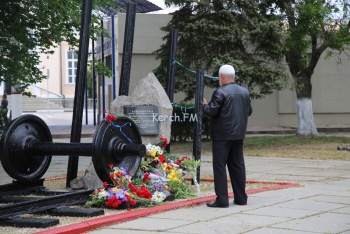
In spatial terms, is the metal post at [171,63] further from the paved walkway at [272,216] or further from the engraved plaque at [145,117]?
the paved walkway at [272,216]

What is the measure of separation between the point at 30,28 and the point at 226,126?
11.2 meters

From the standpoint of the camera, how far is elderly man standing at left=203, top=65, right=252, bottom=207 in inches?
397

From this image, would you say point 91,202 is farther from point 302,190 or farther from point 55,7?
point 55,7

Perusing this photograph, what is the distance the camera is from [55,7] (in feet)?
62.6

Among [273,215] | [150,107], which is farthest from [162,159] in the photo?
[273,215]

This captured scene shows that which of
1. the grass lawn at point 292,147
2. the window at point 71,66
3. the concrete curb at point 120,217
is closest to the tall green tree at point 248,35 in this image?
the grass lawn at point 292,147

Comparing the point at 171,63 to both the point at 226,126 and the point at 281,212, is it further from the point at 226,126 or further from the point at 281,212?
the point at 281,212

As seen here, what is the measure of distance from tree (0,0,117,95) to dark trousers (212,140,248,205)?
9.41 meters

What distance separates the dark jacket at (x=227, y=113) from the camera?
10.1 m

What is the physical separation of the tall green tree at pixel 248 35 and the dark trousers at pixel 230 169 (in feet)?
36.4

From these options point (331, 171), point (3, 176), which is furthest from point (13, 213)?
point (331, 171)

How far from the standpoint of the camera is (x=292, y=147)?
75.6ft

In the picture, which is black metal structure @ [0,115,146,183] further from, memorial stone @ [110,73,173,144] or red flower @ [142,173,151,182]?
memorial stone @ [110,73,173,144]

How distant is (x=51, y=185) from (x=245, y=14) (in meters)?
10.8
